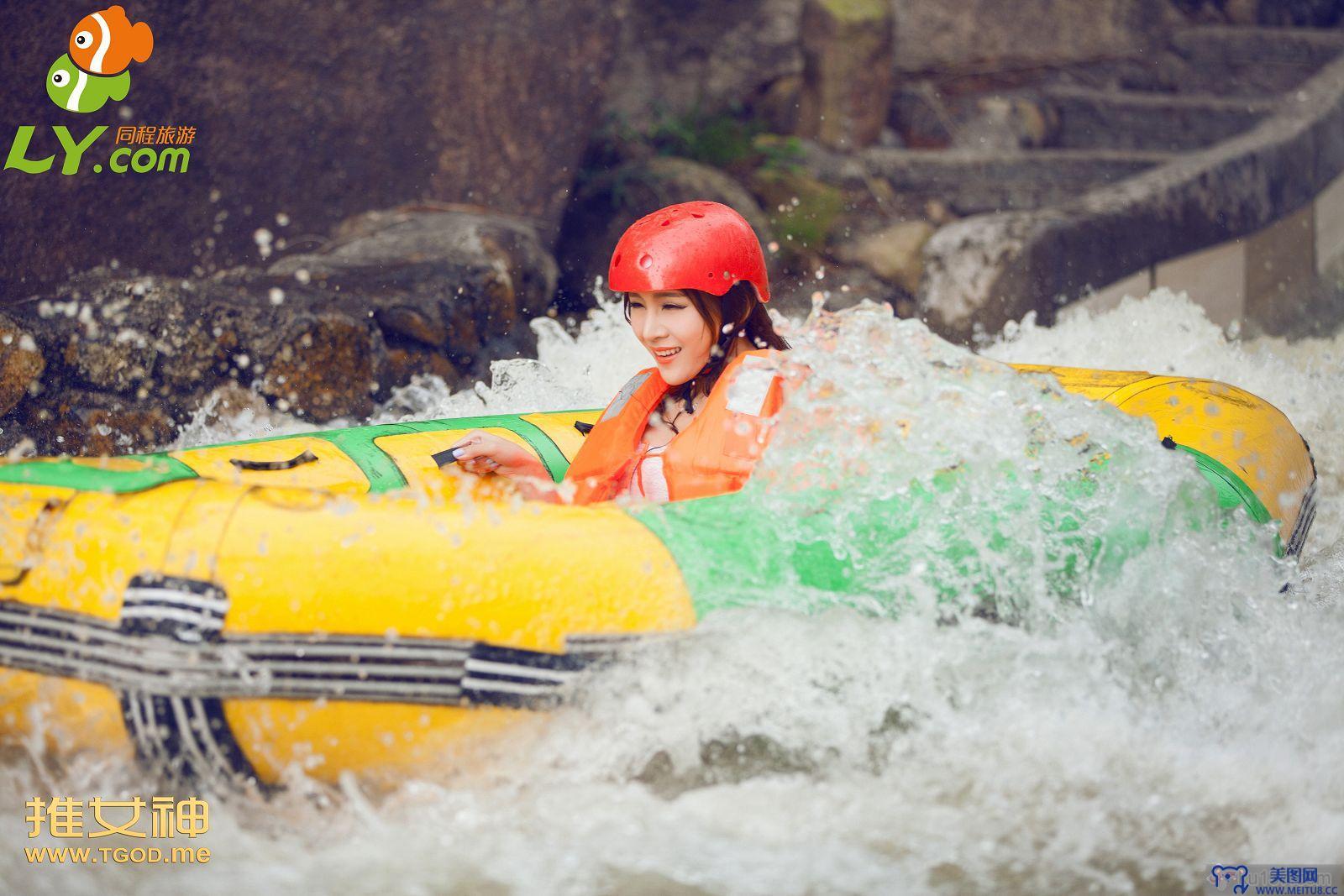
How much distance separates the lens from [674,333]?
2555mm

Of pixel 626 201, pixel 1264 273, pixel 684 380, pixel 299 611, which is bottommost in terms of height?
pixel 299 611

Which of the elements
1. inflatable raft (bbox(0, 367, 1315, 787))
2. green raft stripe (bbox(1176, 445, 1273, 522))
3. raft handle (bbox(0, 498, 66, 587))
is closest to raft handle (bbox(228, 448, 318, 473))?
inflatable raft (bbox(0, 367, 1315, 787))

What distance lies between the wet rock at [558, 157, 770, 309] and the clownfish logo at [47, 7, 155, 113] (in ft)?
6.93

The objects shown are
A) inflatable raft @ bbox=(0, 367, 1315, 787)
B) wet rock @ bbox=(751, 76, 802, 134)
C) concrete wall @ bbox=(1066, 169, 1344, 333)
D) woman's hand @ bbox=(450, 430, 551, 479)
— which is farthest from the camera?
wet rock @ bbox=(751, 76, 802, 134)

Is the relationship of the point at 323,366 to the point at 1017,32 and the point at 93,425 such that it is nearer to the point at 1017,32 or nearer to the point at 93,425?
the point at 93,425

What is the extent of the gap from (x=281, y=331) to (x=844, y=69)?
12.2 ft

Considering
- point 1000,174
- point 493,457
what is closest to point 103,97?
point 493,457

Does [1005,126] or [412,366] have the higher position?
[1005,126]

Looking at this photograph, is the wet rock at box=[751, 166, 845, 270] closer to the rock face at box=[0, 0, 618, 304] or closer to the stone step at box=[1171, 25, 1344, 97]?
the rock face at box=[0, 0, 618, 304]

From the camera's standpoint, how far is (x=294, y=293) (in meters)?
3.88

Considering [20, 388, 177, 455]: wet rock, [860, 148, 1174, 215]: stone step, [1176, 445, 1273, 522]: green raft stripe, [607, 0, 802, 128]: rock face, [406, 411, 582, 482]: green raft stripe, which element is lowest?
[1176, 445, 1273, 522]: green raft stripe

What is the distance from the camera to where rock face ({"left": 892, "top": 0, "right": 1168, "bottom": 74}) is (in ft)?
23.7

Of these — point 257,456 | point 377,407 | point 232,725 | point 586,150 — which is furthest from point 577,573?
point 586,150

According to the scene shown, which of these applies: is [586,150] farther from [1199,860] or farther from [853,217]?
[1199,860]
